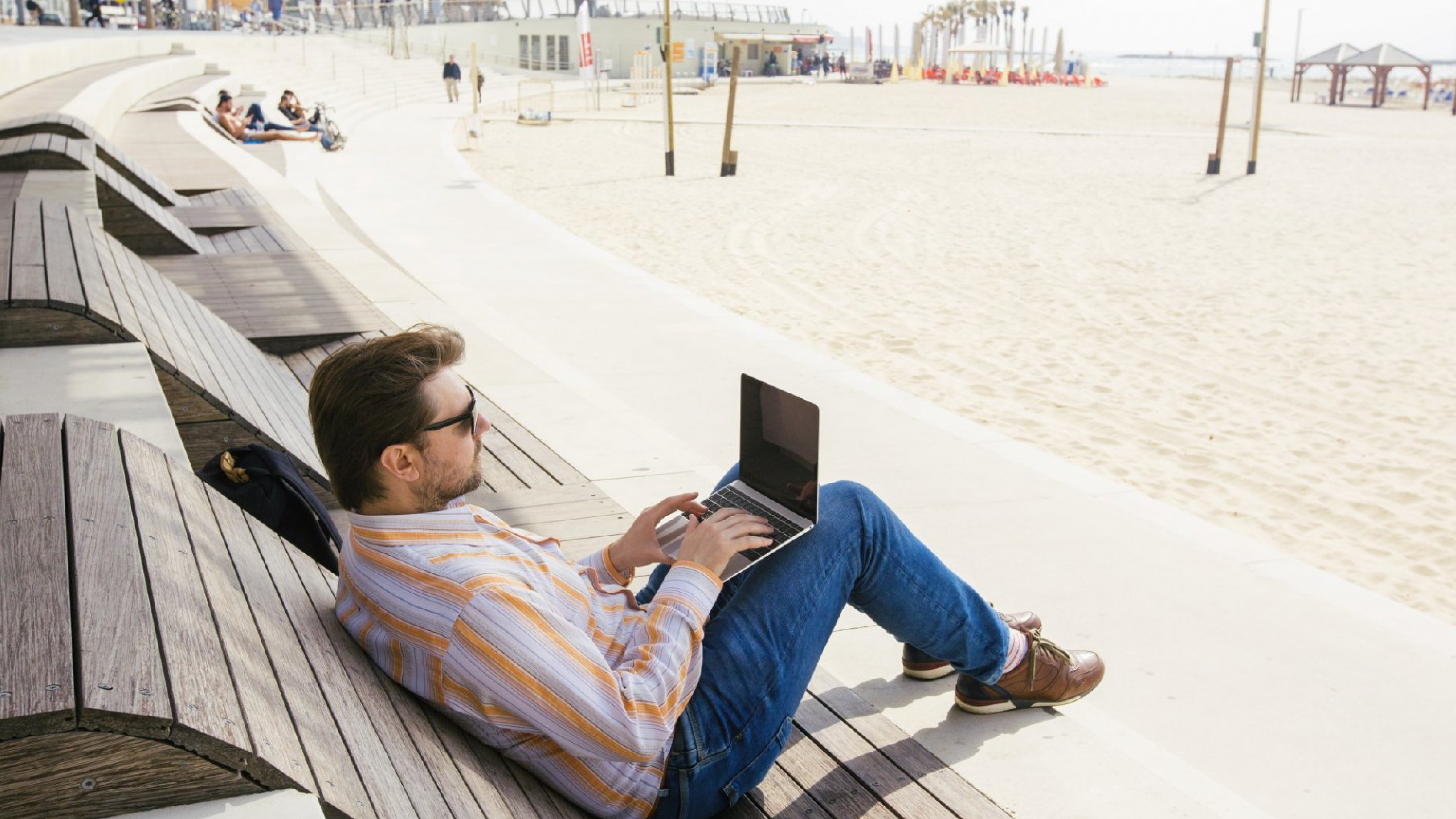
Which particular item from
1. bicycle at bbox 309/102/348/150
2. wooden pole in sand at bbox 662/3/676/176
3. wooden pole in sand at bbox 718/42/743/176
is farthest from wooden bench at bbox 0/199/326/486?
bicycle at bbox 309/102/348/150

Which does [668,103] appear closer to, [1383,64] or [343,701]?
[343,701]

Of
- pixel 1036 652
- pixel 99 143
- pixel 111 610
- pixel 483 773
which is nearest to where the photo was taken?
pixel 111 610

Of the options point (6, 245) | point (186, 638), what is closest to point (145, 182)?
point (6, 245)

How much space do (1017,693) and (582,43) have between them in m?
20.9

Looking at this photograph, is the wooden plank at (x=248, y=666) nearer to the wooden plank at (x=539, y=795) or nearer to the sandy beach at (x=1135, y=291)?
the wooden plank at (x=539, y=795)

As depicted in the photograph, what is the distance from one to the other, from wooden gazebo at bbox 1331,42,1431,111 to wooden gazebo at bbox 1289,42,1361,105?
14 cm

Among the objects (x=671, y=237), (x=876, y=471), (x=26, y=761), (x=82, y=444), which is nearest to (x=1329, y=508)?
(x=876, y=471)

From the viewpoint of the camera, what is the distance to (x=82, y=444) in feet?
6.26

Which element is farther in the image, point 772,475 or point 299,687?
point 772,475

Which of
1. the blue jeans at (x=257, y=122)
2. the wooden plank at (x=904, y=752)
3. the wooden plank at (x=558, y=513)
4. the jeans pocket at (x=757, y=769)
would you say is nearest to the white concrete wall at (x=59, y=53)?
the blue jeans at (x=257, y=122)

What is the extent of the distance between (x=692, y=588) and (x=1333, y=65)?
176ft

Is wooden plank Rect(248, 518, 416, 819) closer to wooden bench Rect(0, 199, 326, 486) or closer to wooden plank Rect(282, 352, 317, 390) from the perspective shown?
wooden bench Rect(0, 199, 326, 486)

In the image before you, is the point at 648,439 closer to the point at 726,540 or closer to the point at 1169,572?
the point at 1169,572

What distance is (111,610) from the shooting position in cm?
136
